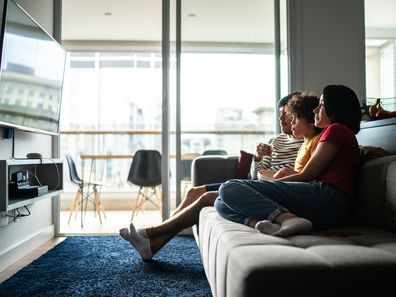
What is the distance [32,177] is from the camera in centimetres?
290

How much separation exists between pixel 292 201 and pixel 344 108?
0.54 meters

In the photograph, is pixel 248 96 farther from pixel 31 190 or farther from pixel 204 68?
pixel 31 190

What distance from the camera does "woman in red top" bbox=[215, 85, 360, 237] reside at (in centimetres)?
154

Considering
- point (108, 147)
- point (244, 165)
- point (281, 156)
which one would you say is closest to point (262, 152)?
point (281, 156)

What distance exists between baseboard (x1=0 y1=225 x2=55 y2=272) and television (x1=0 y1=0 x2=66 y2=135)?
0.81 metres

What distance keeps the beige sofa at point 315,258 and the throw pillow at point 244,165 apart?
1.19m

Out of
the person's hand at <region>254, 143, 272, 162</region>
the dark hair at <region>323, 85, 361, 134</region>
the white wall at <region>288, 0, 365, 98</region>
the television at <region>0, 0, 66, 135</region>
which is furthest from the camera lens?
the white wall at <region>288, 0, 365, 98</region>

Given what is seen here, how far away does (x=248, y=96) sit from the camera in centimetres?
385

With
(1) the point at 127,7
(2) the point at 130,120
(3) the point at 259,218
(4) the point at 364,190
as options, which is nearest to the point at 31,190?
(3) the point at 259,218

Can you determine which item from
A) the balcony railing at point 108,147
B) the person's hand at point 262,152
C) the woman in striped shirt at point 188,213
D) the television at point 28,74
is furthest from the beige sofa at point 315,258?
the balcony railing at point 108,147

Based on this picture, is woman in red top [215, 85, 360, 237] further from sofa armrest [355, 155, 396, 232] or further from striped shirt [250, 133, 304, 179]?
striped shirt [250, 133, 304, 179]

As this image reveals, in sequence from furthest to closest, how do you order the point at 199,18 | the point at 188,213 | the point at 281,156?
the point at 199,18 < the point at 281,156 < the point at 188,213

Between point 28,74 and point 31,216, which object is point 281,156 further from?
point 31,216

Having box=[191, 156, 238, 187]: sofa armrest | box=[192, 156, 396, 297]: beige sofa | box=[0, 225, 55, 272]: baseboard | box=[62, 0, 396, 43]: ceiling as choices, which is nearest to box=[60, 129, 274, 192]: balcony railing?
box=[62, 0, 396, 43]: ceiling
